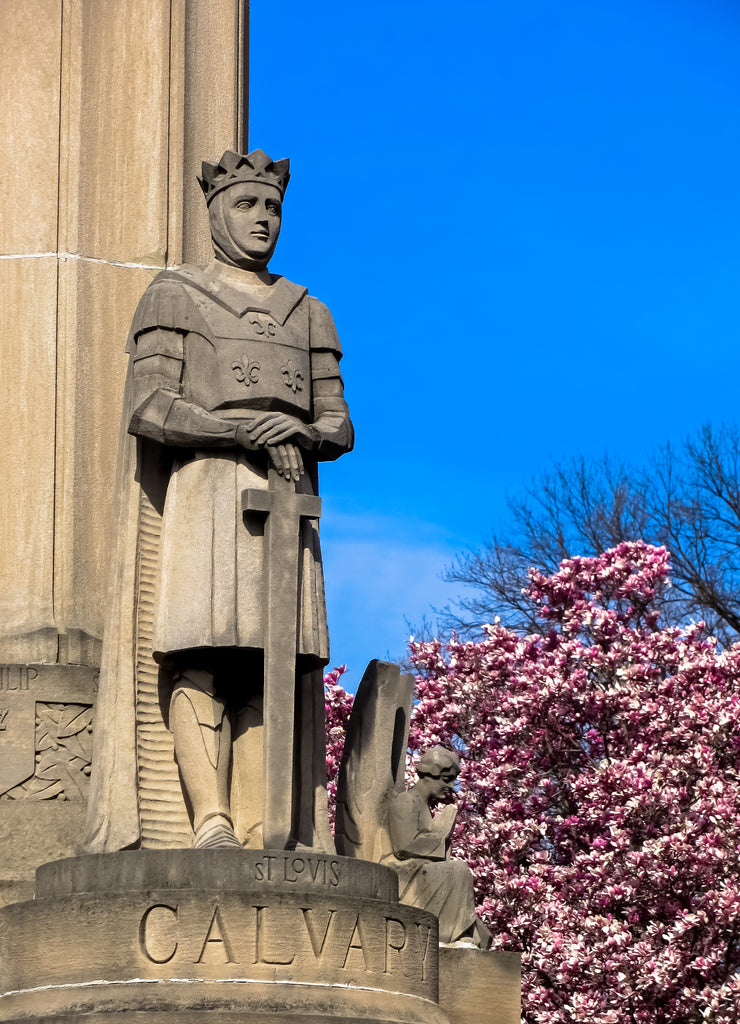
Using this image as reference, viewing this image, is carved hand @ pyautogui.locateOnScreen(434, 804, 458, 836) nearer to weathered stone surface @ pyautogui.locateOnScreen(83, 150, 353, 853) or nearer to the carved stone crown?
weathered stone surface @ pyautogui.locateOnScreen(83, 150, 353, 853)

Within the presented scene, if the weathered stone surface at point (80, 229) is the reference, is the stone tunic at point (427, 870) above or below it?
below

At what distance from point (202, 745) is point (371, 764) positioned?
138 centimetres

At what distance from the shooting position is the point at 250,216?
35.5ft

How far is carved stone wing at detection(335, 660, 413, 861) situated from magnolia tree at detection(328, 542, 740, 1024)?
20.4ft

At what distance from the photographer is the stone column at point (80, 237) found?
456 inches

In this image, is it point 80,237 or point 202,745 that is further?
point 80,237

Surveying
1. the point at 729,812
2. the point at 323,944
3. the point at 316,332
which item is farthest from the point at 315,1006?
the point at 729,812

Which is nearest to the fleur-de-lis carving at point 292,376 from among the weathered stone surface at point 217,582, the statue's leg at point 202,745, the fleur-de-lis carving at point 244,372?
the weathered stone surface at point 217,582

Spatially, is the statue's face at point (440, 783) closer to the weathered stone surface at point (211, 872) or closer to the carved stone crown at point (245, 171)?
the weathered stone surface at point (211, 872)

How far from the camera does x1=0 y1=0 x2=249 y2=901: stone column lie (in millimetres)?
11594

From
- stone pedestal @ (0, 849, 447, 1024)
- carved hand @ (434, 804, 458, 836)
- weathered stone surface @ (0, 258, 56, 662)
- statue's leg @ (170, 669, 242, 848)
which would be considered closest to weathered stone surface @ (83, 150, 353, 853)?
statue's leg @ (170, 669, 242, 848)

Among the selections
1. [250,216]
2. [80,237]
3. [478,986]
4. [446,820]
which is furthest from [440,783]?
[80,237]

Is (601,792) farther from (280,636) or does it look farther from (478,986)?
(280,636)

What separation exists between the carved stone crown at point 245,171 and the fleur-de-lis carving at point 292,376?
0.97 m
